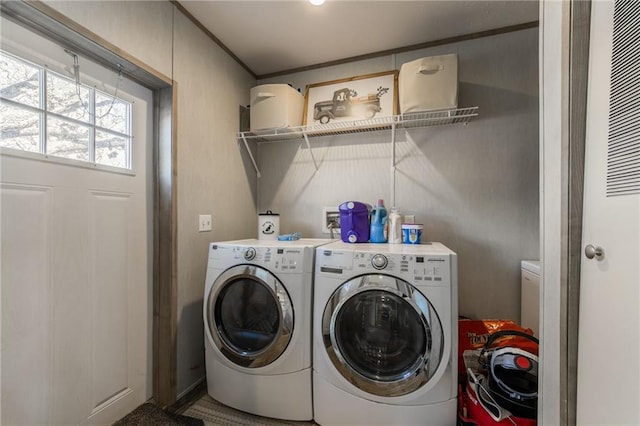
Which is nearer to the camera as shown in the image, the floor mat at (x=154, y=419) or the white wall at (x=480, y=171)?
the floor mat at (x=154, y=419)

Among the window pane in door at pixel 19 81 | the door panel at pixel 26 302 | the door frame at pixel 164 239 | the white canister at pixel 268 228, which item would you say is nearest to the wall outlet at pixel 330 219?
the white canister at pixel 268 228

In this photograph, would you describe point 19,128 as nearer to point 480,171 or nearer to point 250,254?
point 250,254

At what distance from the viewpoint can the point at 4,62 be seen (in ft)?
3.31

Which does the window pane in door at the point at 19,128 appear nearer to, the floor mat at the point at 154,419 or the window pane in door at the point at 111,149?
the window pane in door at the point at 111,149

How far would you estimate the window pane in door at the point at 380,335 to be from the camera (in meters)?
1.26

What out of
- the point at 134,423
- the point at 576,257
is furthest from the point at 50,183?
the point at 576,257

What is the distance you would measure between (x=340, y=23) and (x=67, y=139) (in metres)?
1.72

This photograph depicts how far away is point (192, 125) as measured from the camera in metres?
1.72

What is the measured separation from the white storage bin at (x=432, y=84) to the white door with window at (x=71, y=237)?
166 cm

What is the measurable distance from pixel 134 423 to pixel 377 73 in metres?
2.74

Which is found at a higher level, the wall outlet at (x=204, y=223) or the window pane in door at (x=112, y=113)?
the window pane in door at (x=112, y=113)

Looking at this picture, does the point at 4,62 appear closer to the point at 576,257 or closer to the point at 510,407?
the point at 576,257

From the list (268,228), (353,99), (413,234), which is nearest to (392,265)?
(413,234)

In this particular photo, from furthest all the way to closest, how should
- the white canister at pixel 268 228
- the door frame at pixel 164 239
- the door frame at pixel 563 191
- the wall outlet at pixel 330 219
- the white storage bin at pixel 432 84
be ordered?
the wall outlet at pixel 330 219 → the white canister at pixel 268 228 → the white storage bin at pixel 432 84 → the door frame at pixel 164 239 → the door frame at pixel 563 191
